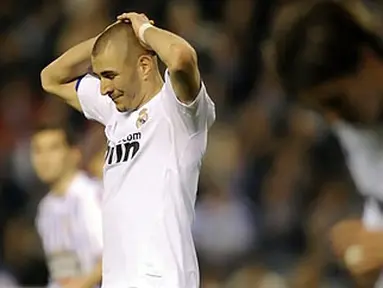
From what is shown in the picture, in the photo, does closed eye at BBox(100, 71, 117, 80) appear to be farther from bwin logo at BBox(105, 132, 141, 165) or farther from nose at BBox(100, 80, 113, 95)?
bwin logo at BBox(105, 132, 141, 165)

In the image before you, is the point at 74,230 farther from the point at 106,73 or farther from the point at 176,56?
the point at 176,56

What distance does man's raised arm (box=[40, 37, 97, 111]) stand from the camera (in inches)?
147

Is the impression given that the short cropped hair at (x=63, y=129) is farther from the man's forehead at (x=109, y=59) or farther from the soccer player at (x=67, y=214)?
the man's forehead at (x=109, y=59)

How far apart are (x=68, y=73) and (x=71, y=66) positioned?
1.4 inches

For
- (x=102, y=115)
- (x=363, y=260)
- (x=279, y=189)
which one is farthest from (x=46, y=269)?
(x=363, y=260)

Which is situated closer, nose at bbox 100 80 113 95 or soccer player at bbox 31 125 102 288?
Result: nose at bbox 100 80 113 95

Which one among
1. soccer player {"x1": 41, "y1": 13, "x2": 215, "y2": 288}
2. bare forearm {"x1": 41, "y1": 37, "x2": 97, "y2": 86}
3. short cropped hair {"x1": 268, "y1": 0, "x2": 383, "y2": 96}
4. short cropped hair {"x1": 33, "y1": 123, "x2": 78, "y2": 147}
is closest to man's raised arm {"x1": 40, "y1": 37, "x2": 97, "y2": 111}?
bare forearm {"x1": 41, "y1": 37, "x2": 97, "y2": 86}

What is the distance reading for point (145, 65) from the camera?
11.1 feet

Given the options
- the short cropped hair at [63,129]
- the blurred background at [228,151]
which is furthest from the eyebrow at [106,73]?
the short cropped hair at [63,129]

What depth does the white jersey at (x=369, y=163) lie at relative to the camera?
3.41 meters

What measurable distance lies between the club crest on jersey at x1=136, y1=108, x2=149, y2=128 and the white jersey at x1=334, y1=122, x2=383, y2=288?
1.74 feet

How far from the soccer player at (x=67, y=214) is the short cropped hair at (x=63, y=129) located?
380mm

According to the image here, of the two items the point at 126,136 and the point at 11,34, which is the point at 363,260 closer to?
the point at 126,136

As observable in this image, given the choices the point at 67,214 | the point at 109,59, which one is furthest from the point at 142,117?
the point at 67,214
